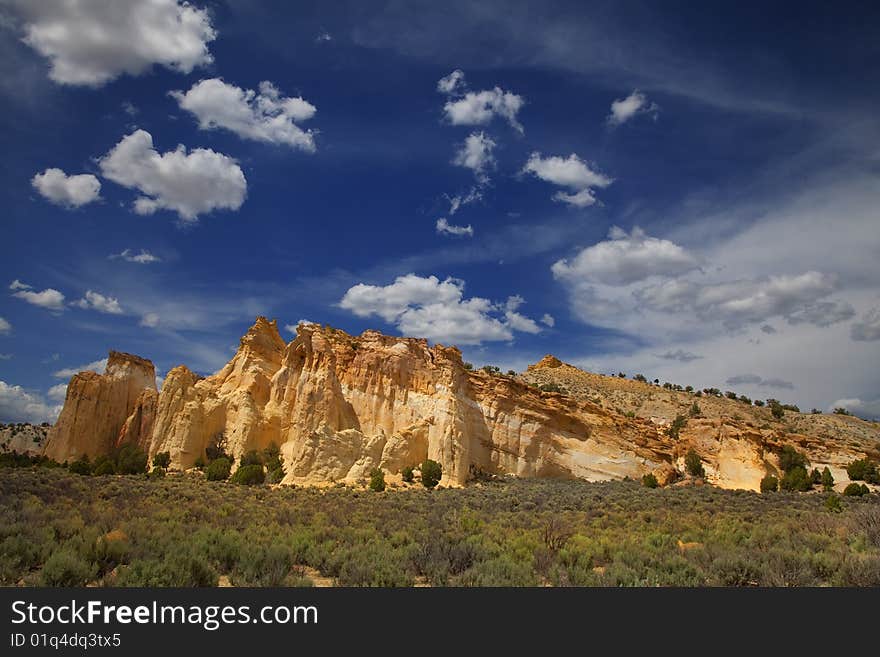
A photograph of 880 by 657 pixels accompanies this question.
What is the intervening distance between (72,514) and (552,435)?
36550mm

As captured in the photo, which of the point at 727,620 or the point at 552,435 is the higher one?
the point at 552,435

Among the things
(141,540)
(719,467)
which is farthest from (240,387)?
(719,467)

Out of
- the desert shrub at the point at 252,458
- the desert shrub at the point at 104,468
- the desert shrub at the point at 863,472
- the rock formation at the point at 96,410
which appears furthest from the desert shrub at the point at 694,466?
the rock formation at the point at 96,410

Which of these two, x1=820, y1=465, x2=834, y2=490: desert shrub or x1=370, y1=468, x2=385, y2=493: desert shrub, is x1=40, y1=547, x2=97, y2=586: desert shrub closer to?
x1=370, y1=468, x2=385, y2=493: desert shrub

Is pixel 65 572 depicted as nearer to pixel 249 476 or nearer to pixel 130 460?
pixel 249 476

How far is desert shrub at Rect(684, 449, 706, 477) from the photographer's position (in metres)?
45.0

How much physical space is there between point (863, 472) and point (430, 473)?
106 ft

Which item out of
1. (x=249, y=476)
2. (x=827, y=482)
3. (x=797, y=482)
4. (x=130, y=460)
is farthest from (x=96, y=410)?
(x=827, y=482)

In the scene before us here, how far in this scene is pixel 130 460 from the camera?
38.1 metres

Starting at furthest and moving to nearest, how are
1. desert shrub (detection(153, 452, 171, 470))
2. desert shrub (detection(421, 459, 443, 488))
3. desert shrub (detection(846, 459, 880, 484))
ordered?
1. desert shrub (detection(846, 459, 880, 484))
2. desert shrub (detection(153, 452, 171, 470))
3. desert shrub (detection(421, 459, 443, 488))

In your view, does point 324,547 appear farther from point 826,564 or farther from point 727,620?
point 826,564

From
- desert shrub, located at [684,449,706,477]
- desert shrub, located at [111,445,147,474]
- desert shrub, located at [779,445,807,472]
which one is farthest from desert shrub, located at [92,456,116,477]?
desert shrub, located at [779,445,807,472]

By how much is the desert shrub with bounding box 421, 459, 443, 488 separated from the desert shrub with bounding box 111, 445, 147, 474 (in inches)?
773

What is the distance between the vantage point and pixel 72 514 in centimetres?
1505
